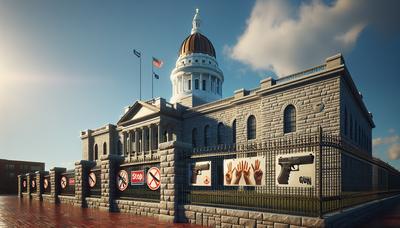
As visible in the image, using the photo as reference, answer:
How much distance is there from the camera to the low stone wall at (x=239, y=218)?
7.36m

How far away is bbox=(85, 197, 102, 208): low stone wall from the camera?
50.4ft

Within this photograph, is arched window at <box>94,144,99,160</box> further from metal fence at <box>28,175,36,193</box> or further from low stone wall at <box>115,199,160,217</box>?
low stone wall at <box>115,199,160,217</box>

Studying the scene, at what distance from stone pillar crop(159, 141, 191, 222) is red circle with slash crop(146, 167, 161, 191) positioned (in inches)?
19.6

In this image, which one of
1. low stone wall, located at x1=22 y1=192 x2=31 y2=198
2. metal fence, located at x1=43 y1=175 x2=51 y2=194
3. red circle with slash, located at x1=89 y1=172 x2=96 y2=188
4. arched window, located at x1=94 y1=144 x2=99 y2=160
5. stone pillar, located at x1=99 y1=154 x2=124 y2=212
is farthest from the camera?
arched window, located at x1=94 y1=144 x2=99 y2=160

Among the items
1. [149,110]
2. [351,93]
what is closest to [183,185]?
[351,93]

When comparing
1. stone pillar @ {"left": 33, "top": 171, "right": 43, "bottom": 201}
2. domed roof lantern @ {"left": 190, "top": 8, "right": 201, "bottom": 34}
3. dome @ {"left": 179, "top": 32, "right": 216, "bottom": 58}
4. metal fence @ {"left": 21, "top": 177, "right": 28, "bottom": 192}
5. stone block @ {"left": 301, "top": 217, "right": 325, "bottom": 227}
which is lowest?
metal fence @ {"left": 21, "top": 177, "right": 28, "bottom": 192}

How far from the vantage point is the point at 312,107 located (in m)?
20.2

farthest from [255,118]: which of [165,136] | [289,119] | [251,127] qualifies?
[165,136]

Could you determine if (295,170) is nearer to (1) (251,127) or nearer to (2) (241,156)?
(2) (241,156)

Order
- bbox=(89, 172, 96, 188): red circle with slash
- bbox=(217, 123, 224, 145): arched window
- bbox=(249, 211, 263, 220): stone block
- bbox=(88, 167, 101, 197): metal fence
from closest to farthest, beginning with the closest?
bbox=(249, 211, 263, 220): stone block
bbox=(88, 167, 101, 197): metal fence
bbox=(89, 172, 96, 188): red circle with slash
bbox=(217, 123, 224, 145): arched window

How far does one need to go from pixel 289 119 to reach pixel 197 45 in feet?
131

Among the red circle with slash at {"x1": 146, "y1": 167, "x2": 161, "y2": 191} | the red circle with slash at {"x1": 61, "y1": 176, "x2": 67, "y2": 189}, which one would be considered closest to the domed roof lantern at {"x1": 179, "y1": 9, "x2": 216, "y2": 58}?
the red circle with slash at {"x1": 61, "y1": 176, "x2": 67, "y2": 189}

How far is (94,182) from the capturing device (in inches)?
642

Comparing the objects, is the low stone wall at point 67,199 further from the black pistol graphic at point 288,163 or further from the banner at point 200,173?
the black pistol graphic at point 288,163
